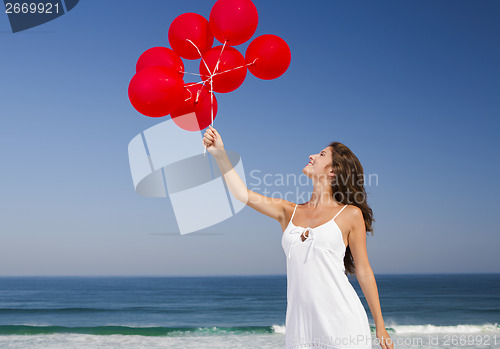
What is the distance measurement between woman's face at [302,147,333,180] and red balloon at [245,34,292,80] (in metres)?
0.77

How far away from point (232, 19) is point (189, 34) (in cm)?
33

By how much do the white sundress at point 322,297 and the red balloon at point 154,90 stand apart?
1061 millimetres

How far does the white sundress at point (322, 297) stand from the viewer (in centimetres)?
227

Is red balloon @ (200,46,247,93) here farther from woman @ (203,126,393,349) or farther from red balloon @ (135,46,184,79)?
woman @ (203,126,393,349)

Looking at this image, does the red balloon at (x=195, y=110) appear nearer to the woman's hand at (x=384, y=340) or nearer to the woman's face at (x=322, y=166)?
the woman's face at (x=322, y=166)

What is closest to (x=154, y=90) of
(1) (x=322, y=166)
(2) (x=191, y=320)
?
(1) (x=322, y=166)

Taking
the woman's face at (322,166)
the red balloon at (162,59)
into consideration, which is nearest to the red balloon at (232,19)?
the red balloon at (162,59)

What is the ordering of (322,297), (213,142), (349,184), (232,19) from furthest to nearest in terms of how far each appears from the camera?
(232,19) < (349,184) < (213,142) < (322,297)

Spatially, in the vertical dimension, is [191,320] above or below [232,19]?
below

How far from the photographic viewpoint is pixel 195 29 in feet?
9.90

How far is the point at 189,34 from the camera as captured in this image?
3018 mm

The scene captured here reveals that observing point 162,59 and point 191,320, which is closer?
point 162,59

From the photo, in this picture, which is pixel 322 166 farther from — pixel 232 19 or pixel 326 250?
pixel 232 19

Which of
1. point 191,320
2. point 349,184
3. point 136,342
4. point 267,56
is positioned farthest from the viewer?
point 191,320
